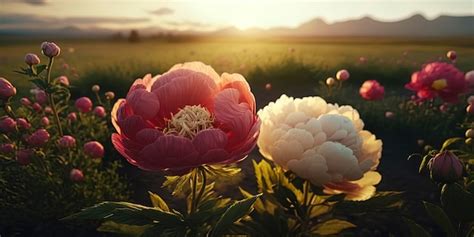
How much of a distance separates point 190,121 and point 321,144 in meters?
0.34

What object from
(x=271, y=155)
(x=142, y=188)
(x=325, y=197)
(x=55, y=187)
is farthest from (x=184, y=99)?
(x=142, y=188)

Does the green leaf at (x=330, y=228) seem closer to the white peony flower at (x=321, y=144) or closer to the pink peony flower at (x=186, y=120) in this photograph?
the white peony flower at (x=321, y=144)

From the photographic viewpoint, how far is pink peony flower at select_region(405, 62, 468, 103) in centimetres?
327

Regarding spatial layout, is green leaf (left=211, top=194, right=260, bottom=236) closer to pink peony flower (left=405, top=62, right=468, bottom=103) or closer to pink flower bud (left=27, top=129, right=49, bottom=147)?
pink flower bud (left=27, top=129, right=49, bottom=147)

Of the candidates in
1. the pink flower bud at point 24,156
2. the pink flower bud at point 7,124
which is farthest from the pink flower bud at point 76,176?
the pink flower bud at point 7,124

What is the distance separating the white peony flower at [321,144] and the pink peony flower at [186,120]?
6.1 inches

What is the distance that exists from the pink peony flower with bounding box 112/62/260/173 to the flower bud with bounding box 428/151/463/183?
16.8 inches

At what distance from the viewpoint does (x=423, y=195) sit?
333 cm

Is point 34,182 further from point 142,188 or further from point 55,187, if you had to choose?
point 142,188

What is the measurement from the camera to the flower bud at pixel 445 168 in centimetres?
131

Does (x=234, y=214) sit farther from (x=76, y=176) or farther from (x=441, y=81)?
(x=441, y=81)

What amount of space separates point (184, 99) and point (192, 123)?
11cm

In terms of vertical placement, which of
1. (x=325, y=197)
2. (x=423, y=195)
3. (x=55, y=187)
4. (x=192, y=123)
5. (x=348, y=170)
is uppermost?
(x=192, y=123)

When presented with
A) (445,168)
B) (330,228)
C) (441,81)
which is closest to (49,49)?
(330,228)
